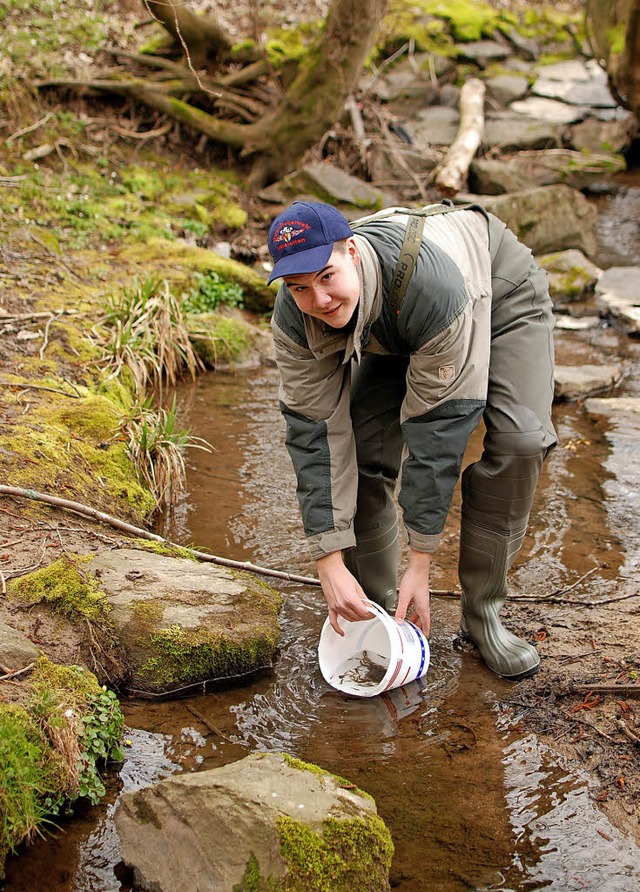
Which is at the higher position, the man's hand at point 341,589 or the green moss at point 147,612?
the man's hand at point 341,589

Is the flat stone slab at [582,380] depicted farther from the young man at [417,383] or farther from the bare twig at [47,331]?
the bare twig at [47,331]

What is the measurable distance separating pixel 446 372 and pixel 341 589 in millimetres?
797

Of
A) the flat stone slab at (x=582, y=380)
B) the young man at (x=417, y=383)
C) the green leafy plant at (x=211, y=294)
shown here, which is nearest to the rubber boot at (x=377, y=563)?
the young man at (x=417, y=383)

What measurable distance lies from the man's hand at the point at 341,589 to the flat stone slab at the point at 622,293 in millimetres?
5599

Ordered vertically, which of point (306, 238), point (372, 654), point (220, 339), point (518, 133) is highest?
point (306, 238)

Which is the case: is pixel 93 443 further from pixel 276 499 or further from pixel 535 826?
pixel 535 826

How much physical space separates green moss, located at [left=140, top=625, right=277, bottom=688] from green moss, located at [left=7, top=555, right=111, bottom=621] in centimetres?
24

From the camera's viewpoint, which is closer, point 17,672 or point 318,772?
point 318,772

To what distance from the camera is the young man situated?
8.63 feet

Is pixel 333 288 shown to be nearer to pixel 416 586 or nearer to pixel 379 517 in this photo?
pixel 416 586

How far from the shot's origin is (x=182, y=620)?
127 inches

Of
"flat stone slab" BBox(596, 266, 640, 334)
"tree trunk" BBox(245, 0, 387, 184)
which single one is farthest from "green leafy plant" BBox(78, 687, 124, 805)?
"tree trunk" BBox(245, 0, 387, 184)

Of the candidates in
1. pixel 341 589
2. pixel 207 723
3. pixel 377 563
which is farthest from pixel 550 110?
Result: pixel 207 723

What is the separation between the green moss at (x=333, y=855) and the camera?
217cm
